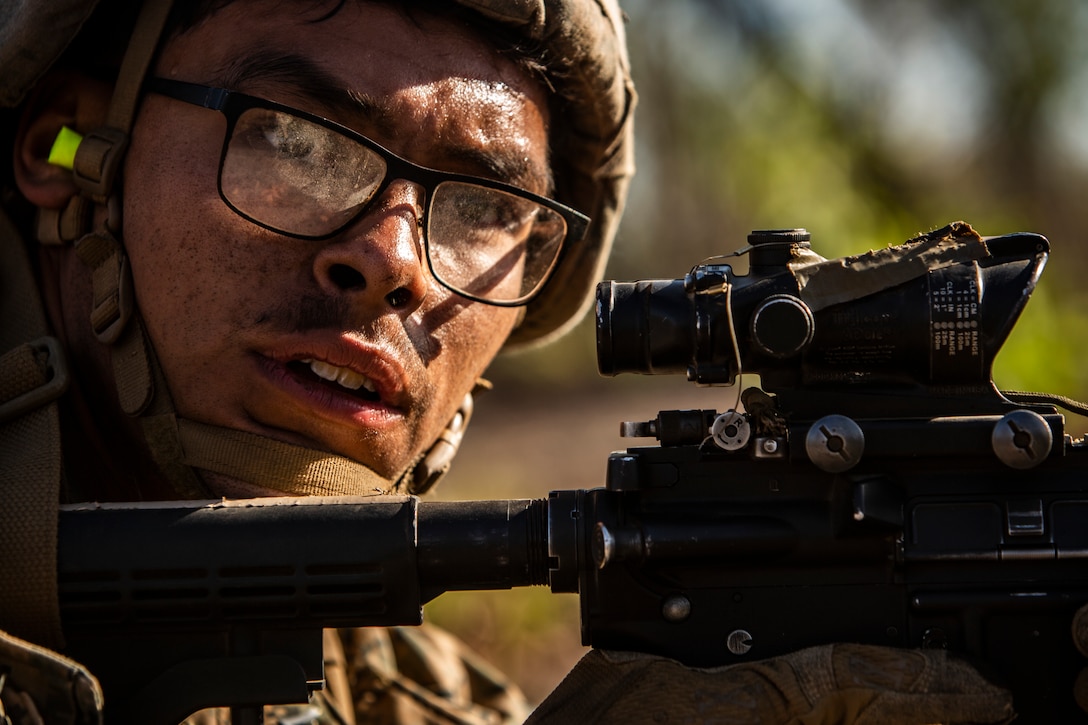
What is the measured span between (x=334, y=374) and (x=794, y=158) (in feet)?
36.1

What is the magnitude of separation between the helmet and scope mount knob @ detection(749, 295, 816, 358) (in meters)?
1.11

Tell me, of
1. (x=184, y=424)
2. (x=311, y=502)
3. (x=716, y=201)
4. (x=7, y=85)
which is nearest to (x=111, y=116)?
(x=7, y=85)

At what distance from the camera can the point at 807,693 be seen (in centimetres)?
227

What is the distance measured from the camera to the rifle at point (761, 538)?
2.36 meters

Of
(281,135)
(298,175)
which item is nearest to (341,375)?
(298,175)

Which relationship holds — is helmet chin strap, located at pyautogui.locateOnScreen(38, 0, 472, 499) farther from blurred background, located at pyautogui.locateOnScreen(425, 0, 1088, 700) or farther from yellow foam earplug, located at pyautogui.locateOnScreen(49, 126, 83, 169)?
blurred background, located at pyautogui.locateOnScreen(425, 0, 1088, 700)

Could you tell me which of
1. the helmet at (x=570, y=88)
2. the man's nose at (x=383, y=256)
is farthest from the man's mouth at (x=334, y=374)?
the helmet at (x=570, y=88)

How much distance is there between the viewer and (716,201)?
53.3 feet

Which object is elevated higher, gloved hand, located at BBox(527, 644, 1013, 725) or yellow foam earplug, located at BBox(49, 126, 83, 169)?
yellow foam earplug, located at BBox(49, 126, 83, 169)

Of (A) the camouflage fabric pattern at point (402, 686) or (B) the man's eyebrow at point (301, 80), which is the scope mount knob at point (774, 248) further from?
(A) the camouflage fabric pattern at point (402, 686)

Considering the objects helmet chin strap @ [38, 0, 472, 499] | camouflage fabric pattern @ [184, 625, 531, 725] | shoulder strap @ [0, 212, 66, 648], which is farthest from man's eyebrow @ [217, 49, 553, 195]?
camouflage fabric pattern @ [184, 625, 531, 725]

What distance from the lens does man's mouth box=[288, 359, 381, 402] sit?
9.35 feet

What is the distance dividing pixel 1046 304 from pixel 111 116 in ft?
23.7

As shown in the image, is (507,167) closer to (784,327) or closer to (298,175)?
(298,175)
